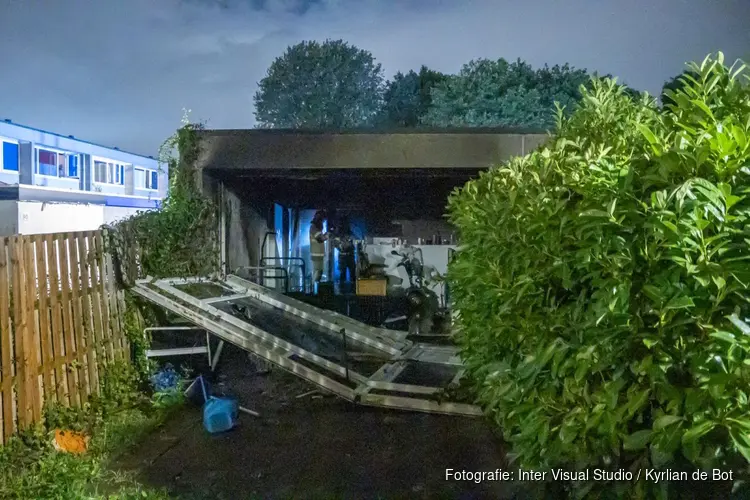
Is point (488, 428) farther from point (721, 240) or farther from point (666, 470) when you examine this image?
point (721, 240)

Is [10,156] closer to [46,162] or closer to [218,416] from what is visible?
[46,162]

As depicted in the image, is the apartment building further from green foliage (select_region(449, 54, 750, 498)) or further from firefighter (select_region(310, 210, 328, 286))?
green foliage (select_region(449, 54, 750, 498))

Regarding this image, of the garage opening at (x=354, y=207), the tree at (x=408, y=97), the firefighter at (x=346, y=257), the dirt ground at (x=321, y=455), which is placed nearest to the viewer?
the dirt ground at (x=321, y=455)

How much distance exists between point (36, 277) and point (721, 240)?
17.1 ft

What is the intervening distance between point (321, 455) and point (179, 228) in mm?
4853

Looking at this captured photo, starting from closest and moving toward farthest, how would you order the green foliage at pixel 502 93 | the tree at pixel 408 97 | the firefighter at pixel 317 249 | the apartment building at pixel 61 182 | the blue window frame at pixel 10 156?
the firefighter at pixel 317 249 → the apartment building at pixel 61 182 → the blue window frame at pixel 10 156 → the green foliage at pixel 502 93 → the tree at pixel 408 97

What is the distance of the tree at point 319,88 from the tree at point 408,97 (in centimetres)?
83

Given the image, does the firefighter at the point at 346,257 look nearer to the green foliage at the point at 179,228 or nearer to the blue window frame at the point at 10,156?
the green foliage at the point at 179,228

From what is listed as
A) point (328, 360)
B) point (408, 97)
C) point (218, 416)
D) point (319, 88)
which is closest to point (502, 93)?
point (408, 97)

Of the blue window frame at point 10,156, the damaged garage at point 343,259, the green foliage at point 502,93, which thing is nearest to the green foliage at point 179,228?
the damaged garage at point 343,259

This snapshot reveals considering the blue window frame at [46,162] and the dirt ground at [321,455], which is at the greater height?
the blue window frame at [46,162]

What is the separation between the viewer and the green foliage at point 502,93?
3338cm

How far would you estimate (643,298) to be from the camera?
99.7 inches

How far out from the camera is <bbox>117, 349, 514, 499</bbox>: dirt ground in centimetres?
460
